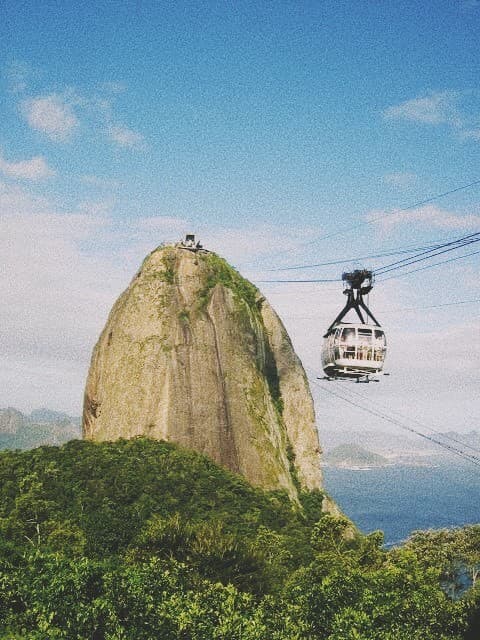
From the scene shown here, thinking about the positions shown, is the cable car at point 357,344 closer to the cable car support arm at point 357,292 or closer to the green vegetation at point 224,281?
the cable car support arm at point 357,292

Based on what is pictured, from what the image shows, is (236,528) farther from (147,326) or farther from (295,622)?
(147,326)

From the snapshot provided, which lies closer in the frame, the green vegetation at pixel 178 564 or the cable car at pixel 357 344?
the green vegetation at pixel 178 564

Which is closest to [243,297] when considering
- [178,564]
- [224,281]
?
[224,281]

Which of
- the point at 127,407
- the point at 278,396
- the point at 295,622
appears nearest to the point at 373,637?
the point at 295,622

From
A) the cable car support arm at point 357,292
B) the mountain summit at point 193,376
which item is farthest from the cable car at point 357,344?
the mountain summit at point 193,376

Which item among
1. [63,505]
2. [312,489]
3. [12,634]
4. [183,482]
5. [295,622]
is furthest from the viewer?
[312,489]

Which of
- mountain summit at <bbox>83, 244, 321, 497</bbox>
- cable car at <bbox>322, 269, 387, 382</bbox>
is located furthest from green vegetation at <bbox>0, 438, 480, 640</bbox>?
cable car at <bbox>322, 269, 387, 382</bbox>
